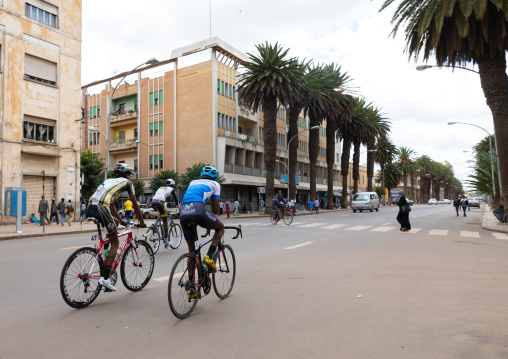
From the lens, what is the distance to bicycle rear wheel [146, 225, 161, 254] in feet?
34.2

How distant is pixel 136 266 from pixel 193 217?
1.72 m

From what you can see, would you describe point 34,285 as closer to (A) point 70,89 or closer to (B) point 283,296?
(B) point 283,296

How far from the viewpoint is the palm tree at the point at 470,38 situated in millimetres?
20141

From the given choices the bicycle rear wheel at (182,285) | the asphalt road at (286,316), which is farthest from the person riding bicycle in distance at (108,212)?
the bicycle rear wheel at (182,285)

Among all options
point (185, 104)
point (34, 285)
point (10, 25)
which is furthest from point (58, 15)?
point (34, 285)

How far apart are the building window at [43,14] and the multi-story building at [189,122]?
14582 millimetres

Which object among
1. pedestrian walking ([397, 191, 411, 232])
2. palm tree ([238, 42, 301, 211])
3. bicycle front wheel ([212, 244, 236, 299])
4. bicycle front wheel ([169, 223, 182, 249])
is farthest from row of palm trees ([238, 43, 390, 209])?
bicycle front wheel ([212, 244, 236, 299])

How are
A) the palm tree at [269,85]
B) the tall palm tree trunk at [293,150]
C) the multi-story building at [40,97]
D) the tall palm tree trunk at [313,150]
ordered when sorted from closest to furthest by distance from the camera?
the multi-story building at [40,97]
the palm tree at [269,85]
the tall palm tree trunk at [293,150]
the tall palm tree trunk at [313,150]

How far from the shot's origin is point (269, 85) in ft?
127

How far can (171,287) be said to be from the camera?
4641mm

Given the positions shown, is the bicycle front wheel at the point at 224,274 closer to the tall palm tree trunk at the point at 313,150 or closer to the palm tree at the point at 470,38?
Answer: the palm tree at the point at 470,38

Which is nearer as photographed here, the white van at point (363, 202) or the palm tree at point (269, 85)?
the palm tree at point (269, 85)

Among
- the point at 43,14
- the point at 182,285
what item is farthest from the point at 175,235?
the point at 43,14

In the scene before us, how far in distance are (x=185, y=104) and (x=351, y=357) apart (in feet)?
150
